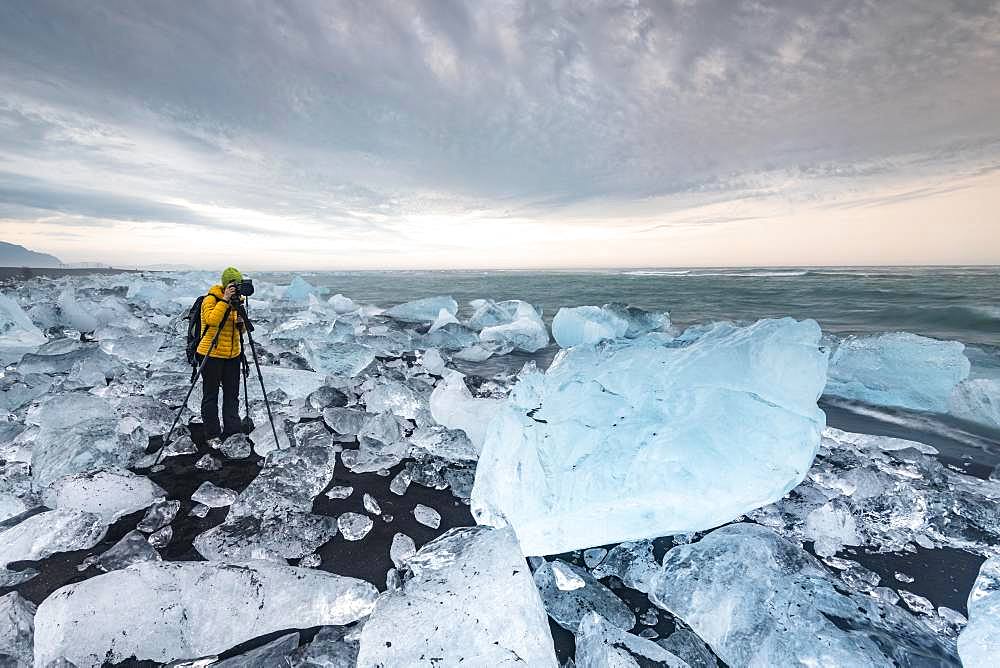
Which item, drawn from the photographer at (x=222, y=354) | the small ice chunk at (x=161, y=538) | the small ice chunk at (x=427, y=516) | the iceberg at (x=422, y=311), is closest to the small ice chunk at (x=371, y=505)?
the small ice chunk at (x=427, y=516)

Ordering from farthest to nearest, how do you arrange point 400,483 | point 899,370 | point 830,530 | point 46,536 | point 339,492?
point 899,370 < point 400,483 < point 339,492 < point 830,530 < point 46,536

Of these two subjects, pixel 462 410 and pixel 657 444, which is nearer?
pixel 657 444

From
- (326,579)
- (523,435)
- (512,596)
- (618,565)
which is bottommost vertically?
(618,565)

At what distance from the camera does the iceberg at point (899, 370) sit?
5.29 m

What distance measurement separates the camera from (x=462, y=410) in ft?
13.7

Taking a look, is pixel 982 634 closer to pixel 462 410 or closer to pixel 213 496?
pixel 462 410

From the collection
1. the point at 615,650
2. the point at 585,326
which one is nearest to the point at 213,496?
the point at 615,650

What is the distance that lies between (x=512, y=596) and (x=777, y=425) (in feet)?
7.71

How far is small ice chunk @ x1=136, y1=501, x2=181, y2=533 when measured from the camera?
2.63 metres

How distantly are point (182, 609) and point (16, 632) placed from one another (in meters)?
0.68

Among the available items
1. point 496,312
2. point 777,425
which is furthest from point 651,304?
point 777,425

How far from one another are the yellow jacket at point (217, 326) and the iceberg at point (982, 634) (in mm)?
5692

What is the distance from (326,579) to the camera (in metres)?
2.12

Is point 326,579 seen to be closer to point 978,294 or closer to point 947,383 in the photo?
point 947,383
